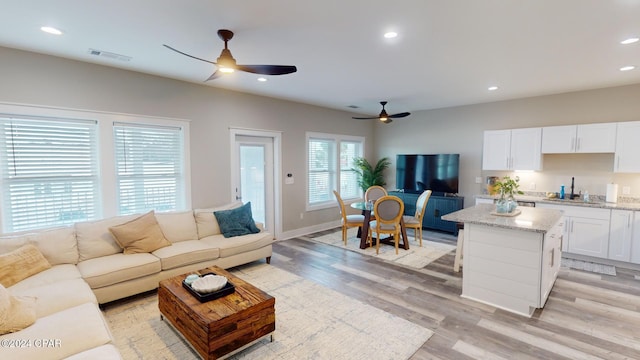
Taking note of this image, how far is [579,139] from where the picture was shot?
4.85 m

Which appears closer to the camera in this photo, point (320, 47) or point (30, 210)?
point (320, 47)

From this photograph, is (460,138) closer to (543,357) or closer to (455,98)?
(455,98)

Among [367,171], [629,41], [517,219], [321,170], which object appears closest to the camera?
[629,41]

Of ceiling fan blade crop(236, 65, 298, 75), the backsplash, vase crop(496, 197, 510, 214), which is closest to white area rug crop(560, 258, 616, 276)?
the backsplash

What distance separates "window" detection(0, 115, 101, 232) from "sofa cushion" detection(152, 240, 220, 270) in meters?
1.13

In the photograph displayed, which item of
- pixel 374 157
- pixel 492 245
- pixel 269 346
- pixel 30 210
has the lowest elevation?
pixel 269 346

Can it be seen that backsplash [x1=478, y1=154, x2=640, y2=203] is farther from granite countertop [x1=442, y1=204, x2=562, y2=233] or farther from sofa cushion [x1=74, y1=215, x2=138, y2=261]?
sofa cushion [x1=74, y1=215, x2=138, y2=261]

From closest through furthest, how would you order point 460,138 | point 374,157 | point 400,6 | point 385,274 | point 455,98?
point 400,6
point 385,274
point 455,98
point 460,138
point 374,157

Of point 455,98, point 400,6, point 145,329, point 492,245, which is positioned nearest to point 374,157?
point 455,98

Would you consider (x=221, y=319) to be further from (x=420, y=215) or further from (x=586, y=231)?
(x=586, y=231)

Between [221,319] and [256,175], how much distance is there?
3615 millimetres

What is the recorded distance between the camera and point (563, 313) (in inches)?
121

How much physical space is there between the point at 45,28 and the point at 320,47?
2529 millimetres

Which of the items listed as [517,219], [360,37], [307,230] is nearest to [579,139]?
[517,219]
